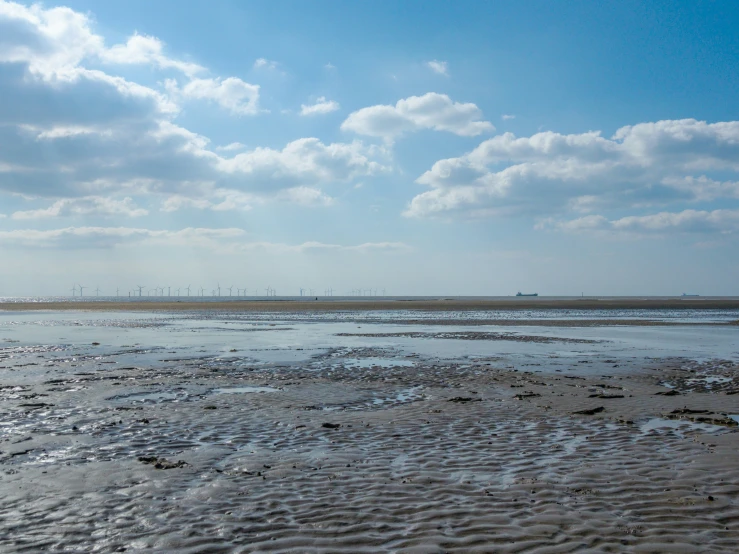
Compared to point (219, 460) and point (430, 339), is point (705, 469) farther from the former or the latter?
point (430, 339)

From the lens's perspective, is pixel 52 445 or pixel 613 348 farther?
pixel 613 348

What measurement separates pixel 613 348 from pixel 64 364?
30.4 m

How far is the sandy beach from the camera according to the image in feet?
23.9

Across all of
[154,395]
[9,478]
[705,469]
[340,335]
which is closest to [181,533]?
[9,478]

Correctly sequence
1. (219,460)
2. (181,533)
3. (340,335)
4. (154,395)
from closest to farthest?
(181,533)
(219,460)
(154,395)
(340,335)

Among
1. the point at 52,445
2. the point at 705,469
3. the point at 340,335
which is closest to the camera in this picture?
the point at 705,469

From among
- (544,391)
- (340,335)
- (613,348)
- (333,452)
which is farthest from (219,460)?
(340,335)

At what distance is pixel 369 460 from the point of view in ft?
34.6

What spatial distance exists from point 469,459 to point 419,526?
338 centimetres

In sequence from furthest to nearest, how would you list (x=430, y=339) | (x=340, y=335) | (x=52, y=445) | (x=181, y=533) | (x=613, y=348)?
(x=340, y=335)
(x=430, y=339)
(x=613, y=348)
(x=52, y=445)
(x=181, y=533)

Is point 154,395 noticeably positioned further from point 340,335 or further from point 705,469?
point 340,335

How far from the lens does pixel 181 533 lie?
729 centimetres

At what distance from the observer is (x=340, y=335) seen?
4334cm

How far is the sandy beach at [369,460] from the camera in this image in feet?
23.9
